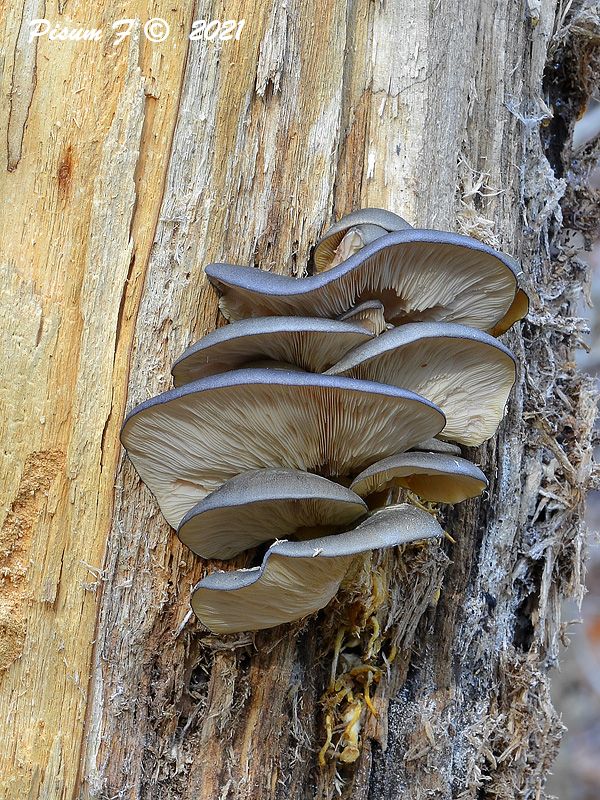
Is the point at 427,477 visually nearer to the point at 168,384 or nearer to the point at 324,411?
the point at 324,411

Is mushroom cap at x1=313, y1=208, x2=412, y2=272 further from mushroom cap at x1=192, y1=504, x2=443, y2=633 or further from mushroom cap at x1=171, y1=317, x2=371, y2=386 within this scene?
mushroom cap at x1=192, y1=504, x2=443, y2=633

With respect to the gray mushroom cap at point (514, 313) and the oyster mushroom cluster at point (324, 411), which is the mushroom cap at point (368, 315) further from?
the gray mushroom cap at point (514, 313)

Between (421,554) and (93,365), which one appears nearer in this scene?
(93,365)

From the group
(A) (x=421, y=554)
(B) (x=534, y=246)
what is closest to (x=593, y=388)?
(B) (x=534, y=246)

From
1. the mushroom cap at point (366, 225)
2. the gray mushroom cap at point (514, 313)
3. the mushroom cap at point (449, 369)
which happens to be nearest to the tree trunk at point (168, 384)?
the mushroom cap at point (366, 225)

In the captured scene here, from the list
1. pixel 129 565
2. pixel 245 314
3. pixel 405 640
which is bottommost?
pixel 405 640

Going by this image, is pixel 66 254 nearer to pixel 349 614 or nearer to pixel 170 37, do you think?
pixel 170 37
